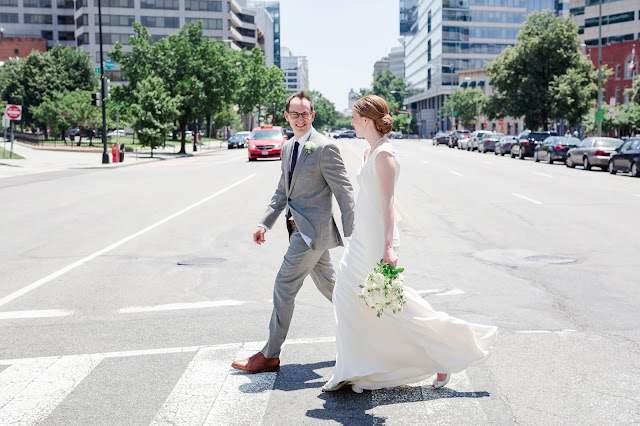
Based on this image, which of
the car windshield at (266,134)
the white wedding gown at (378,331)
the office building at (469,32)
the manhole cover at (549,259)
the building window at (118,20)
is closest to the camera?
the white wedding gown at (378,331)

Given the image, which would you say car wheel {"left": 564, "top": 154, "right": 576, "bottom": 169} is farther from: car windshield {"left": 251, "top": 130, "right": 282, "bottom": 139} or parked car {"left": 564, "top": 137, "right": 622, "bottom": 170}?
car windshield {"left": 251, "top": 130, "right": 282, "bottom": 139}

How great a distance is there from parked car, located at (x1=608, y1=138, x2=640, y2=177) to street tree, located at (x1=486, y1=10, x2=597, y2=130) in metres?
30.0

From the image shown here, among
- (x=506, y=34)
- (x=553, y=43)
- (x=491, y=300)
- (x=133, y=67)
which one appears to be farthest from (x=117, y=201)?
(x=506, y=34)

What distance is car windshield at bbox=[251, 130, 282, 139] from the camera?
43.6 meters

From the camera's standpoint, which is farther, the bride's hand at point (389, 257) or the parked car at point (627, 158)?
the parked car at point (627, 158)

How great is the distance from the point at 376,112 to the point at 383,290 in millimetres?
1102

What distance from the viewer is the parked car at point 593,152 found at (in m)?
33.2

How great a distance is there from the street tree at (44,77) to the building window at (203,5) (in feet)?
103

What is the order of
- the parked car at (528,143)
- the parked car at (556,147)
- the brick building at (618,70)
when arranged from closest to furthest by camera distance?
the parked car at (556,147) → the parked car at (528,143) → the brick building at (618,70)

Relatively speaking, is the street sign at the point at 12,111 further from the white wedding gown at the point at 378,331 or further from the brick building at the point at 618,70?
the brick building at the point at 618,70

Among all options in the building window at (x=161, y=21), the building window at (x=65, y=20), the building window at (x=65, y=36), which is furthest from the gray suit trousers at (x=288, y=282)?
the building window at (x=65, y=36)

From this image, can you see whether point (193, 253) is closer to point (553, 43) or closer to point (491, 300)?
point (491, 300)

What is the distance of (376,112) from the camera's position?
4.60 meters

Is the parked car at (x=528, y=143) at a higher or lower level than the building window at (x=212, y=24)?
lower
